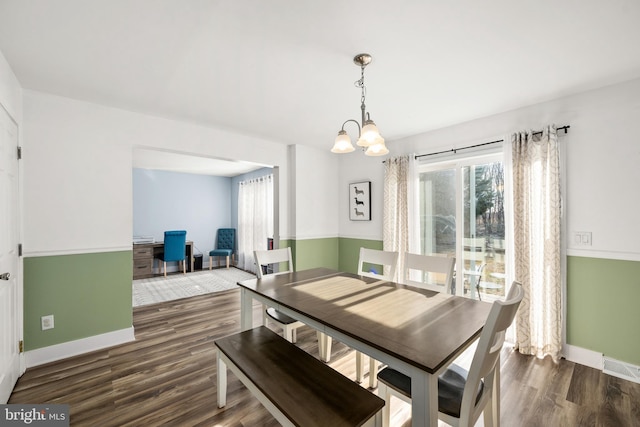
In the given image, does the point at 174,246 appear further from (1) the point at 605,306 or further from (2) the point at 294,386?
(1) the point at 605,306

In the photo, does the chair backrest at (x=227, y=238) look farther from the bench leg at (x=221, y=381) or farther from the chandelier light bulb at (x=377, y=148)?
the chandelier light bulb at (x=377, y=148)

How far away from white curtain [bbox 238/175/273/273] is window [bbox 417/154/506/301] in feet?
11.5

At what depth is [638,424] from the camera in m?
1.72

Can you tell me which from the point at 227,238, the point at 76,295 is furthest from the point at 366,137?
the point at 227,238

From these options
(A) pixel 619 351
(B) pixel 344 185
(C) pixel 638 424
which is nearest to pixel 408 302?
(C) pixel 638 424

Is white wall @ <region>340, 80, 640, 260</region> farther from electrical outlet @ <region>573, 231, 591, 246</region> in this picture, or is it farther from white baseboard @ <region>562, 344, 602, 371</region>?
white baseboard @ <region>562, 344, 602, 371</region>

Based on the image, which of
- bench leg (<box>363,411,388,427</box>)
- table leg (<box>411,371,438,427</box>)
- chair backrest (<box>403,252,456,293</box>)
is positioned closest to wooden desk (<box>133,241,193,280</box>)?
chair backrest (<box>403,252,456,293</box>)

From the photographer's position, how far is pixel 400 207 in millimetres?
3721

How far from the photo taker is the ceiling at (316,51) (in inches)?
58.6

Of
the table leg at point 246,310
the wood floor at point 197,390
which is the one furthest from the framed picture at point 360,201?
the table leg at point 246,310

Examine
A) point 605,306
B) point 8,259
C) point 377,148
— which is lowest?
point 605,306

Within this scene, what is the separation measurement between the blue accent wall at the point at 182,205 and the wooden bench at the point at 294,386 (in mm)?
5720

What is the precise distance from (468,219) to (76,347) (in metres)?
4.31

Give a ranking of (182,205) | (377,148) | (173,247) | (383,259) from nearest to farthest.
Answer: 1. (377,148)
2. (383,259)
3. (173,247)
4. (182,205)
